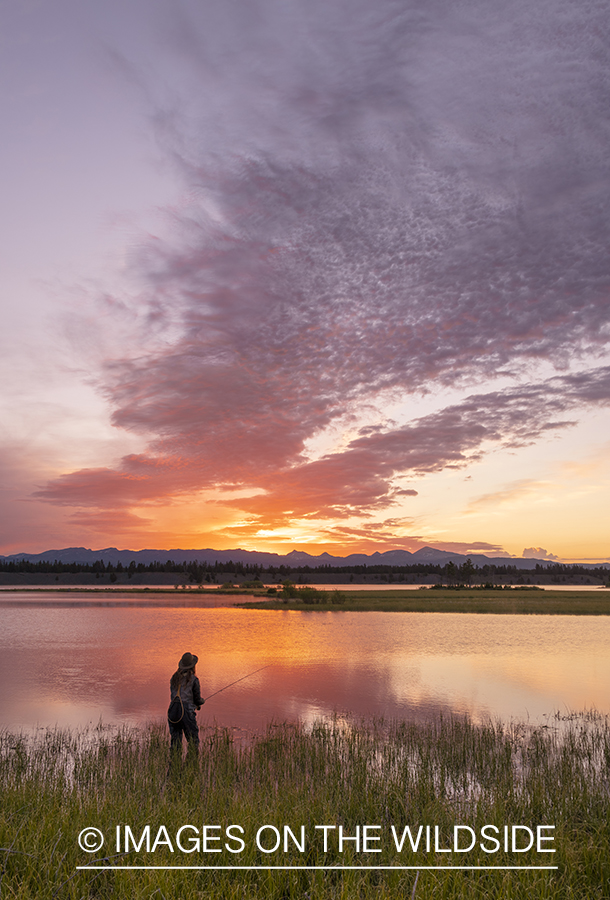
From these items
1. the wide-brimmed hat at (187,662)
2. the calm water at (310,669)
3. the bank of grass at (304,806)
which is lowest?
the calm water at (310,669)

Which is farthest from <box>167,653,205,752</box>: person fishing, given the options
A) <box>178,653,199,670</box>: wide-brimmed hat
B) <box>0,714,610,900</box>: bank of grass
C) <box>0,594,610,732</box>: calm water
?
<box>0,594,610,732</box>: calm water

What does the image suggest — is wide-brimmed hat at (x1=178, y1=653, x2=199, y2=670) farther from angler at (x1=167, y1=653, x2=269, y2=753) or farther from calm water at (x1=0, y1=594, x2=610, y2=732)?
calm water at (x1=0, y1=594, x2=610, y2=732)

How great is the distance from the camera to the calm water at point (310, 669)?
19.4 metres

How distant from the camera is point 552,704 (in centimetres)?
2014

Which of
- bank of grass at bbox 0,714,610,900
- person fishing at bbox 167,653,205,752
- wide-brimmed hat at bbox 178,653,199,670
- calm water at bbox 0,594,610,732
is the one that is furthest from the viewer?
calm water at bbox 0,594,610,732

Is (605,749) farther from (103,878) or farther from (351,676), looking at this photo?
(351,676)

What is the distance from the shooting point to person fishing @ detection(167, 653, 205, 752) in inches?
466

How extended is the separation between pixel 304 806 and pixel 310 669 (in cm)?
2000

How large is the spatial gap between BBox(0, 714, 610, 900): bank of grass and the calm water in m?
4.09

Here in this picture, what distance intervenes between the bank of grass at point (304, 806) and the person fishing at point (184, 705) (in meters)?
0.60

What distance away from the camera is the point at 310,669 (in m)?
27.5

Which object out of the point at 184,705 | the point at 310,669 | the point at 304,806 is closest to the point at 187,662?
the point at 184,705

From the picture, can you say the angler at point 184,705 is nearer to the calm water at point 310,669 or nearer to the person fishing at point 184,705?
the person fishing at point 184,705

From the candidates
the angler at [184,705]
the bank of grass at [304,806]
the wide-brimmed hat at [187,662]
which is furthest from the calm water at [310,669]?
the wide-brimmed hat at [187,662]
